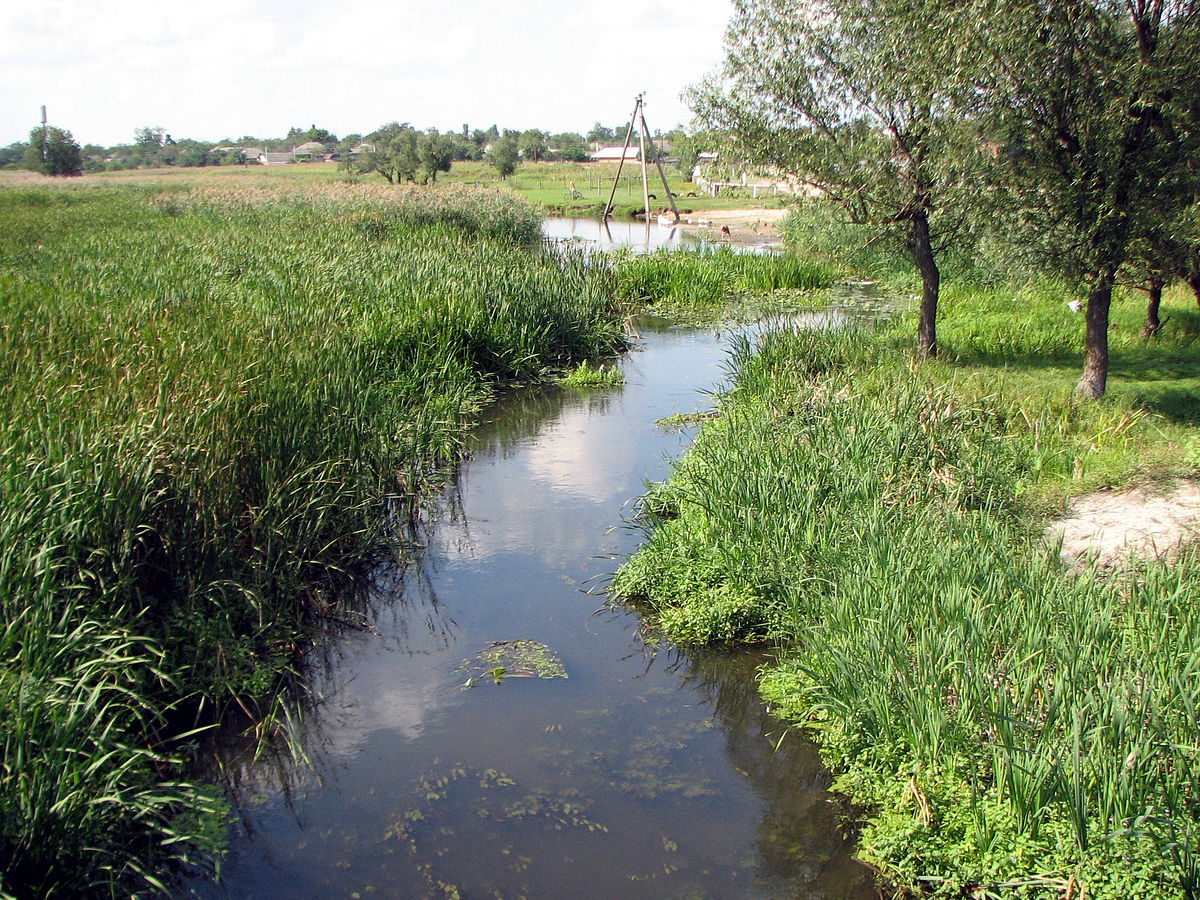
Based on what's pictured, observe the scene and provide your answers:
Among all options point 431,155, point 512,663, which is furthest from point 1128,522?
point 431,155

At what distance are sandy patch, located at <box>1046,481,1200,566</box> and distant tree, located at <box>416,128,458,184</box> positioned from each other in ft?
162

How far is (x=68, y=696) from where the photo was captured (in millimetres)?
4371

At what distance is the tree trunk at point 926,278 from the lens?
1230cm

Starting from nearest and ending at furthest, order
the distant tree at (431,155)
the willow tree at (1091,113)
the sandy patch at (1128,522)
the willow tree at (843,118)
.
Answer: the sandy patch at (1128,522), the willow tree at (1091,113), the willow tree at (843,118), the distant tree at (431,155)

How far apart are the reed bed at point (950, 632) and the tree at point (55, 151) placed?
→ 7953cm

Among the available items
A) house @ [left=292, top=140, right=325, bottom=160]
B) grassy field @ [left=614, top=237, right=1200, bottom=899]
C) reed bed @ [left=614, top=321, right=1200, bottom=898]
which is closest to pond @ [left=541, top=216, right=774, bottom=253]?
grassy field @ [left=614, top=237, right=1200, bottom=899]

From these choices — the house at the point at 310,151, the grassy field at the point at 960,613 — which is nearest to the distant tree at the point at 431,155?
the grassy field at the point at 960,613

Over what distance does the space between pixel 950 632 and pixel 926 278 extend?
8.74 metres

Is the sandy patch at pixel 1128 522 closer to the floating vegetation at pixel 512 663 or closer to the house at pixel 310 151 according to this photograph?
the floating vegetation at pixel 512 663

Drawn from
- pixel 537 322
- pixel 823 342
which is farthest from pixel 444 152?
pixel 823 342

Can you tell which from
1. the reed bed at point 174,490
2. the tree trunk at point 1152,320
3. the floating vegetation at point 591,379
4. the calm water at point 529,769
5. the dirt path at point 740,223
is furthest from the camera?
the dirt path at point 740,223

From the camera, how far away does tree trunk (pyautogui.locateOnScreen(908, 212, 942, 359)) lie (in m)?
12.3

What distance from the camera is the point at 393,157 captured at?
5606cm

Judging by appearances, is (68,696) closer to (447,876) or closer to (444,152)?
(447,876)
